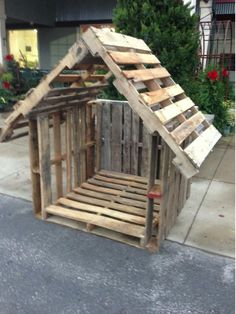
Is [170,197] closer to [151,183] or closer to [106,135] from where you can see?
[151,183]

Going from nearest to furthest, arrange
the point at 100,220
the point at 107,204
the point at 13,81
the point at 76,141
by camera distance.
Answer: the point at 100,220 → the point at 107,204 → the point at 76,141 → the point at 13,81

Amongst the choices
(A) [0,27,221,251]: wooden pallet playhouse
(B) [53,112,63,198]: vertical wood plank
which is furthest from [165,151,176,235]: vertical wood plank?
(B) [53,112,63,198]: vertical wood plank

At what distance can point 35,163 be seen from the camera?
377 centimetres

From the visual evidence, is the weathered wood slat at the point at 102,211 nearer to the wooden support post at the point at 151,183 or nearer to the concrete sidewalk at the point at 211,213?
the wooden support post at the point at 151,183

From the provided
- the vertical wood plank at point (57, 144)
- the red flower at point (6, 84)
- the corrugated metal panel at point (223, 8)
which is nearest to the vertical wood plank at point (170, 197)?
the vertical wood plank at point (57, 144)

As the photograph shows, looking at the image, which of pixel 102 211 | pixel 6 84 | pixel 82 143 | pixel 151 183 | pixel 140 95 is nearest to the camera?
pixel 140 95

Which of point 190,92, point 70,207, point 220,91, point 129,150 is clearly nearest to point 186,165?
point 70,207

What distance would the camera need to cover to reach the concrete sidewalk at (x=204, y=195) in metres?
3.47

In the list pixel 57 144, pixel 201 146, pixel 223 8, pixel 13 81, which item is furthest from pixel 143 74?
pixel 223 8

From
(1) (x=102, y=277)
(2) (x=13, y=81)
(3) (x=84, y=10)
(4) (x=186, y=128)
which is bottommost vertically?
(1) (x=102, y=277)

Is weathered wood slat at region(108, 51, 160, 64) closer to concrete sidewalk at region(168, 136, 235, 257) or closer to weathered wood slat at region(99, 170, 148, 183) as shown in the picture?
weathered wood slat at region(99, 170, 148, 183)

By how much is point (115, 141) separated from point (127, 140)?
0.18 meters

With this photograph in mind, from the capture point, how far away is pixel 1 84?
993 centimetres

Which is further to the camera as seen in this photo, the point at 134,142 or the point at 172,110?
the point at 134,142
